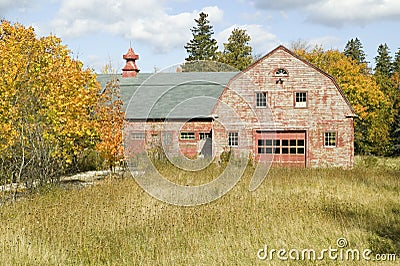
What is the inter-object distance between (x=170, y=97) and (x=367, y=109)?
17325 mm

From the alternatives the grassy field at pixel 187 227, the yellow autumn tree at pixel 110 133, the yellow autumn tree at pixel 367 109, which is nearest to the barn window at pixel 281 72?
the yellow autumn tree at pixel 110 133

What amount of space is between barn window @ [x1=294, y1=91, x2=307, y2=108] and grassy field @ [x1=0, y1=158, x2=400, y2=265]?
11664 mm

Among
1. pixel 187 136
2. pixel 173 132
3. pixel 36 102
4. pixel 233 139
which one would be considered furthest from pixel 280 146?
pixel 36 102

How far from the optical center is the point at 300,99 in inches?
1035

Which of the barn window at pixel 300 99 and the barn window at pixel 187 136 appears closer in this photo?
the barn window at pixel 300 99

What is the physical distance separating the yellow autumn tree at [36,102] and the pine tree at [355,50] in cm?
5656

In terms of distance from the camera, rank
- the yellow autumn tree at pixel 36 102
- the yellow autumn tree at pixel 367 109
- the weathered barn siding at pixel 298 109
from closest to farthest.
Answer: the yellow autumn tree at pixel 36 102
the weathered barn siding at pixel 298 109
the yellow autumn tree at pixel 367 109

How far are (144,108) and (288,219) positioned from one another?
838 inches

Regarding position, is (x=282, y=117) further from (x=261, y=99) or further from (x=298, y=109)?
(x=261, y=99)

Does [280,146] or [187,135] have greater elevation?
[187,135]

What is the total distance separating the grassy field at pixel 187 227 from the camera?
8250 millimetres

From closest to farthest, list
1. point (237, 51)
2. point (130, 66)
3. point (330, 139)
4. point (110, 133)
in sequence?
point (110, 133)
point (330, 139)
point (130, 66)
point (237, 51)

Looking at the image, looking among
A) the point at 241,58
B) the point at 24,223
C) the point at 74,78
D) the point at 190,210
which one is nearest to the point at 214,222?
the point at 190,210

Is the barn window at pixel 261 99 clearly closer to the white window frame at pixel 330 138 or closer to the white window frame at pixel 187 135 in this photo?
the white window frame at pixel 330 138
